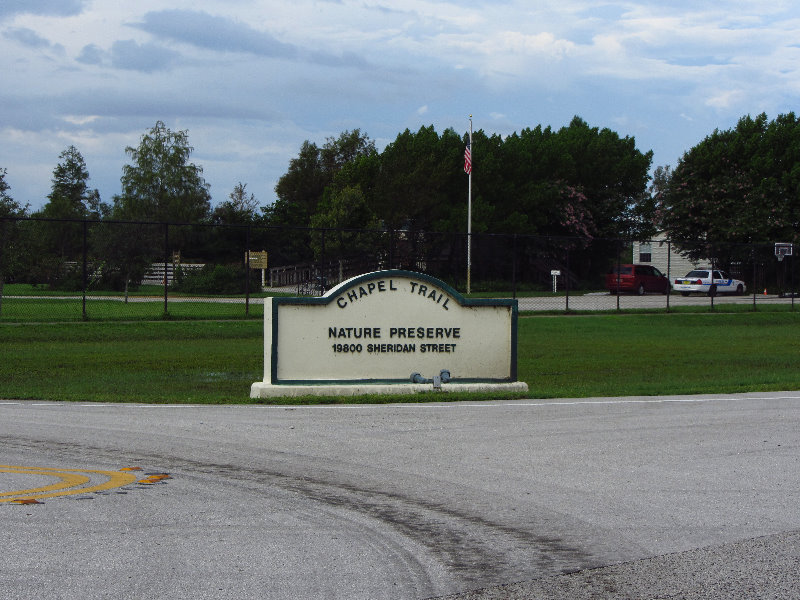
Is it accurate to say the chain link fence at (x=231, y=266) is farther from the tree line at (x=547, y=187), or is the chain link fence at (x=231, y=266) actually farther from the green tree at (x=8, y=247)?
the tree line at (x=547, y=187)

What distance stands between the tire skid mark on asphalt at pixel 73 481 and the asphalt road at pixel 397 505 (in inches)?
1.3

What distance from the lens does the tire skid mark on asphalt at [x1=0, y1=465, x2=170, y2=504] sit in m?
6.96

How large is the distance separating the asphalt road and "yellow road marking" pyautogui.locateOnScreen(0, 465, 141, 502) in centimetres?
3

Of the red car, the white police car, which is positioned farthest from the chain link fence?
the red car

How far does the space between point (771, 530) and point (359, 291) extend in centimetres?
801

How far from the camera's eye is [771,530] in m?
6.29

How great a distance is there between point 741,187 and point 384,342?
165ft

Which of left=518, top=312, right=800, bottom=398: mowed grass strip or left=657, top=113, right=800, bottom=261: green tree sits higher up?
left=657, top=113, right=800, bottom=261: green tree

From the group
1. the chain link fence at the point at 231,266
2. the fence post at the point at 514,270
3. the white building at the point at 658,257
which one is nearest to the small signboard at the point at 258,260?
the chain link fence at the point at 231,266

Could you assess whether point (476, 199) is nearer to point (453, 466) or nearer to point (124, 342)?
point (124, 342)

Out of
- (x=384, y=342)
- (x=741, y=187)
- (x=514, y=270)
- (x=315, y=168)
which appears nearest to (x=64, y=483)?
(x=384, y=342)

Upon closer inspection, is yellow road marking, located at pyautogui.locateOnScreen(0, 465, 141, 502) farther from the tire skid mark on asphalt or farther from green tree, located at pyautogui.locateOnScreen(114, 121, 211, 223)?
green tree, located at pyautogui.locateOnScreen(114, 121, 211, 223)

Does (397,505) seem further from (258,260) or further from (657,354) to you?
(258,260)

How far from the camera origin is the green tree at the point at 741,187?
5797 centimetres
